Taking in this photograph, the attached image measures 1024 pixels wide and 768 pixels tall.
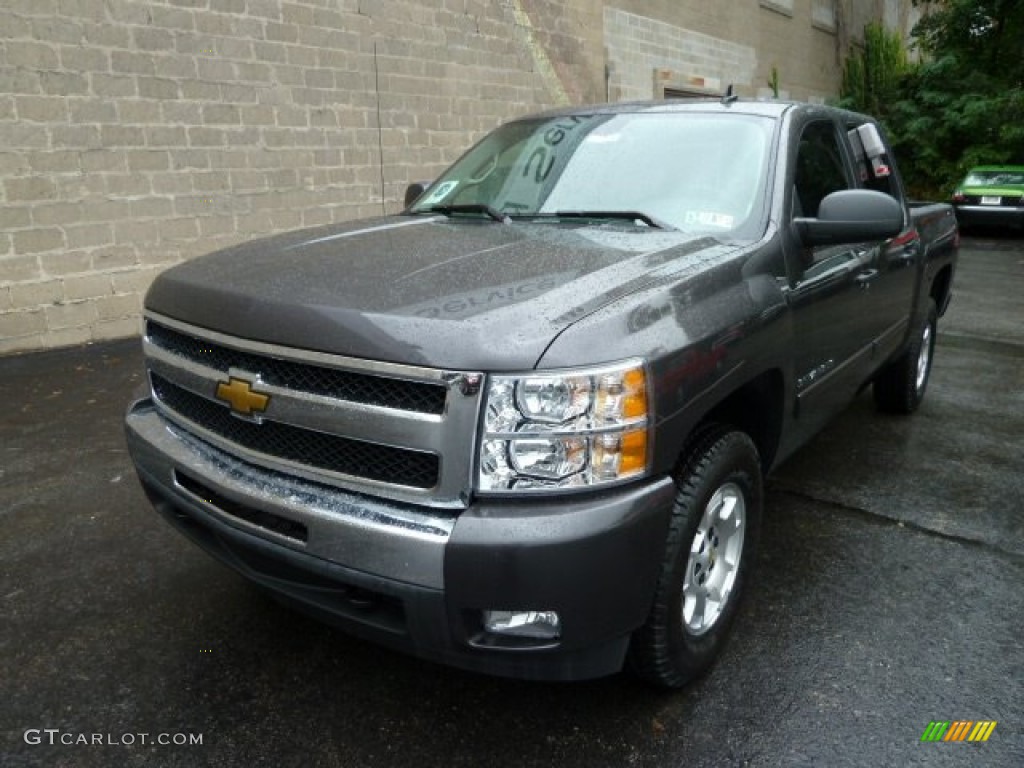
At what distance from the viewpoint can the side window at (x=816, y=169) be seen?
3211mm

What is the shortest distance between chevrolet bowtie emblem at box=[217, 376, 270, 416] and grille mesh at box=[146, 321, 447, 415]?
44mm

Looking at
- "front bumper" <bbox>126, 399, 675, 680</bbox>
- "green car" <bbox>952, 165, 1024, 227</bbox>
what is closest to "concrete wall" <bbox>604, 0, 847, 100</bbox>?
"green car" <bbox>952, 165, 1024, 227</bbox>

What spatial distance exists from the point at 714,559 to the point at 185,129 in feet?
22.2

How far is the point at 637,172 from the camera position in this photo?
3168 mm

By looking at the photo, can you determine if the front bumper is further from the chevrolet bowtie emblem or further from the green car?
the green car

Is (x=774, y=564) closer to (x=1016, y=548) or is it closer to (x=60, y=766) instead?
(x=1016, y=548)

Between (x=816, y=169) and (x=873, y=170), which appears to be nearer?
(x=816, y=169)

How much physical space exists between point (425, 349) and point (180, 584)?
1.86 metres

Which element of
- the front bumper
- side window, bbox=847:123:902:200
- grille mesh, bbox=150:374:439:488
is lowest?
the front bumper

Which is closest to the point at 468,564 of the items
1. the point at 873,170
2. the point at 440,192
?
the point at 440,192

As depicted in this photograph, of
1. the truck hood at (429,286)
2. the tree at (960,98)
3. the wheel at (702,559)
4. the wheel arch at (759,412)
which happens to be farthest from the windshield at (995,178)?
the wheel at (702,559)

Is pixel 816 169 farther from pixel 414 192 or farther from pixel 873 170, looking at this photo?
pixel 414 192

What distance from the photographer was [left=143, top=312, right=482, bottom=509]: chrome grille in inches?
73.5

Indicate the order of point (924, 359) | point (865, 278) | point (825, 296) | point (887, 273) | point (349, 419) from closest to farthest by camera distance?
point (349, 419) → point (825, 296) → point (865, 278) → point (887, 273) → point (924, 359)
